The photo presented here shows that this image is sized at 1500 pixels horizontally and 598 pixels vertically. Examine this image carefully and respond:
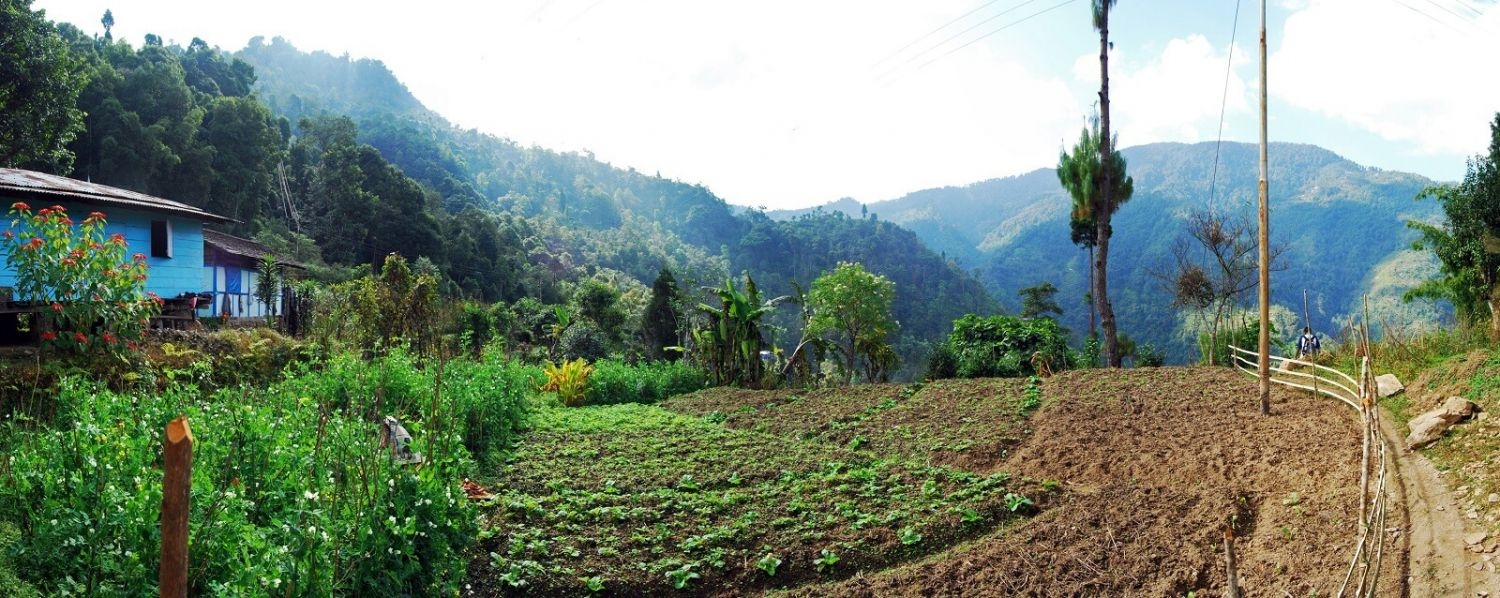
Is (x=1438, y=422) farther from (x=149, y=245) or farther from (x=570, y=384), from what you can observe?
(x=149, y=245)

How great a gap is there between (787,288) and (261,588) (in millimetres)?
50295

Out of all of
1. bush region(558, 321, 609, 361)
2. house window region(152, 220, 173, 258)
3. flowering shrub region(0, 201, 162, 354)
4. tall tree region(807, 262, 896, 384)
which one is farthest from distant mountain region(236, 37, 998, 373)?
flowering shrub region(0, 201, 162, 354)

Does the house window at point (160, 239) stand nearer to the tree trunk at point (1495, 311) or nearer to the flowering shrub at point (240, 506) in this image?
the flowering shrub at point (240, 506)

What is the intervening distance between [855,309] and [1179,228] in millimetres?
58686

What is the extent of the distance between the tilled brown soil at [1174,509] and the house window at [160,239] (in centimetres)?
1500

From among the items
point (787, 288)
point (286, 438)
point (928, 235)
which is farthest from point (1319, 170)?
point (286, 438)

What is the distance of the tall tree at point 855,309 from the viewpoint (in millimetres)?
17109

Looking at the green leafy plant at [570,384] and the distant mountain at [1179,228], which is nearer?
the green leafy plant at [570,384]

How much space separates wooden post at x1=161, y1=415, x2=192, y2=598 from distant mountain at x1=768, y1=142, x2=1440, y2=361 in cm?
3074

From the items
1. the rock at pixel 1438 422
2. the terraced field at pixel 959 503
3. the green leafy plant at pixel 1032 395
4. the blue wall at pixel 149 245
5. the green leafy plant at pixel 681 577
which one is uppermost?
the blue wall at pixel 149 245

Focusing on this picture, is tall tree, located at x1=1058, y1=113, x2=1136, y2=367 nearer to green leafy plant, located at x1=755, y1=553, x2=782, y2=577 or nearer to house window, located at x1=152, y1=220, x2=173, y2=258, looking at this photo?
green leafy plant, located at x1=755, y1=553, x2=782, y2=577

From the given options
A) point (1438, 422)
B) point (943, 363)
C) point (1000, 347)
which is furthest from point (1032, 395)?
point (943, 363)

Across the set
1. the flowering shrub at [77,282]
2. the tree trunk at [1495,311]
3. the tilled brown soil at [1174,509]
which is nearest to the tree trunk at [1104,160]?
the tree trunk at [1495,311]

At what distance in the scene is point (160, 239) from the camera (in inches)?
599
